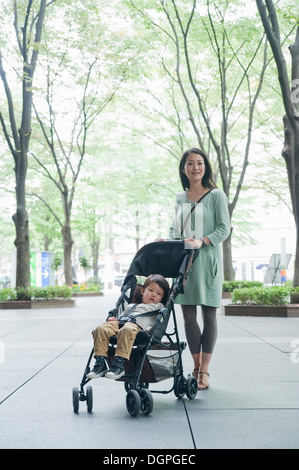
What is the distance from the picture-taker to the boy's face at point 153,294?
4402 mm

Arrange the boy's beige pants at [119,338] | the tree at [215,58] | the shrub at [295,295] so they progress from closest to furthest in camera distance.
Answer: the boy's beige pants at [119,338], the shrub at [295,295], the tree at [215,58]

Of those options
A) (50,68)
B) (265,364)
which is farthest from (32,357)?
(50,68)

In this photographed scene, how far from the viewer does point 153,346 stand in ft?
14.4

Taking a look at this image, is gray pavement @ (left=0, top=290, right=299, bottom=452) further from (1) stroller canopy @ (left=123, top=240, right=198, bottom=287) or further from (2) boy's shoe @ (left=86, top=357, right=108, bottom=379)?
(1) stroller canopy @ (left=123, top=240, right=198, bottom=287)

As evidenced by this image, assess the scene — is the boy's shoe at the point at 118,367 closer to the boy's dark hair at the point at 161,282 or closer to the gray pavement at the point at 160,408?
the gray pavement at the point at 160,408

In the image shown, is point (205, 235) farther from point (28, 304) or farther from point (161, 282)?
point (28, 304)

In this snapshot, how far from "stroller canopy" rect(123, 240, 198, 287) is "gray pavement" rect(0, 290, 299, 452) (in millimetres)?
918

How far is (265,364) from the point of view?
20.0 feet

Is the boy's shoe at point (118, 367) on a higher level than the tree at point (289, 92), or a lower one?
lower

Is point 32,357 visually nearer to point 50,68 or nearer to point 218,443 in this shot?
point 218,443

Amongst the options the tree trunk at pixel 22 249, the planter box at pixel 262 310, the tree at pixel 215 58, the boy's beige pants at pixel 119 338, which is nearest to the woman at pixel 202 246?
the boy's beige pants at pixel 119 338

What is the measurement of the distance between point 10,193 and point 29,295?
491 inches

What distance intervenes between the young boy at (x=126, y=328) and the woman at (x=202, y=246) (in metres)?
0.37

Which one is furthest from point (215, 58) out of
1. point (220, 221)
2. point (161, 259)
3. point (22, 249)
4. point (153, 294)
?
point (153, 294)
